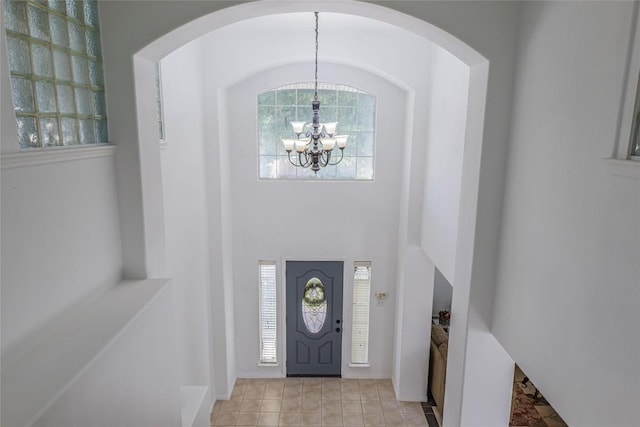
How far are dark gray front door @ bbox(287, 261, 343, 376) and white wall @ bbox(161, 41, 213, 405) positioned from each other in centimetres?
143

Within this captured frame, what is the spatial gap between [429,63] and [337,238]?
2.70m

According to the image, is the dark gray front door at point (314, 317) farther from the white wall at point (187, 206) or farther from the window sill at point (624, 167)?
the window sill at point (624, 167)

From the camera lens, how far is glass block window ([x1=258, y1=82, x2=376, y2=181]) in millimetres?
6238

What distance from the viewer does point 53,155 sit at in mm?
2004

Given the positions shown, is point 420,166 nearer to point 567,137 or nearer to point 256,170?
point 256,170

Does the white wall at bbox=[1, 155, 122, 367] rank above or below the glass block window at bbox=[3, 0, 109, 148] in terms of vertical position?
below

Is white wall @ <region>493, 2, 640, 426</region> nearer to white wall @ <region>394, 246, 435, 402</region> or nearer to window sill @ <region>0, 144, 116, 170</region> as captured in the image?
window sill @ <region>0, 144, 116, 170</region>

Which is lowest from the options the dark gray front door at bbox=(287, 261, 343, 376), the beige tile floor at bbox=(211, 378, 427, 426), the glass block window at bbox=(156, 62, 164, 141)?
the beige tile floor at bbox=(211, 378, 427, 426)

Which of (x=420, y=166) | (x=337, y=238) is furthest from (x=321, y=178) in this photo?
(x=420, y=166)

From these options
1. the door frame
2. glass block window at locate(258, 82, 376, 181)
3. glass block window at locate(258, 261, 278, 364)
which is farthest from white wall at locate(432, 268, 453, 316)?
glass block window at locate(258, 261, 278, 364)

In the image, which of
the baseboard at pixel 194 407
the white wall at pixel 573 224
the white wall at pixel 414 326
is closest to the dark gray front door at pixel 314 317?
the white wall at pixel 414 326

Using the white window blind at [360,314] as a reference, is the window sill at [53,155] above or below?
above

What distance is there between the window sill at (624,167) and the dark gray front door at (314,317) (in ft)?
16.1

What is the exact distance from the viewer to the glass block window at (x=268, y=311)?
665 centimetres
